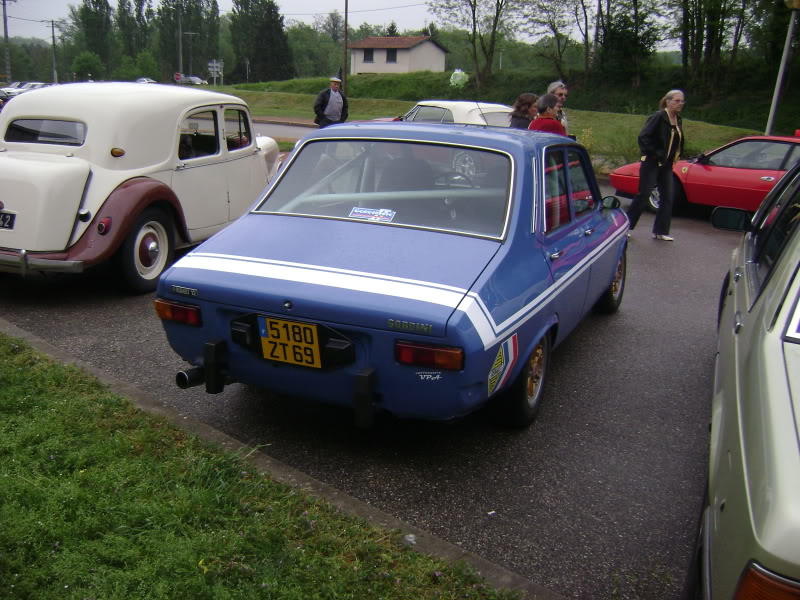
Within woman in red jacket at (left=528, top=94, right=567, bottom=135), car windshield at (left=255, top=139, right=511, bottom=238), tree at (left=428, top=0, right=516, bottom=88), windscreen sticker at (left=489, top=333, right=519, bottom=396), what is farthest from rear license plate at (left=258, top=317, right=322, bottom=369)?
tree at (left=428, top=0, right=516, bottom=88)

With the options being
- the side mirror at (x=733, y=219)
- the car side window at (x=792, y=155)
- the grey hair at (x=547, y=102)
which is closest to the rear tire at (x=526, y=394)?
the side mirror at (x=733, y=219)

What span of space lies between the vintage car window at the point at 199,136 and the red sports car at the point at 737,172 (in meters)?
6.64

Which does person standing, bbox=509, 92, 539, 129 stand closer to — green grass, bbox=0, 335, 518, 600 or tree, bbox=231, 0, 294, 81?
green grass, bbox=0, 335, 518, 600

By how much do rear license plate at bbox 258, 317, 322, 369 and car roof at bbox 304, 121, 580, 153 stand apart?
5.05 feet

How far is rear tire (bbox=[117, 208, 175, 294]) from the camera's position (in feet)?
20.5

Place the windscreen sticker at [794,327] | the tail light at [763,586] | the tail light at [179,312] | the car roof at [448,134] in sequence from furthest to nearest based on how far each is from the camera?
the car roof at [448,134], the tail light at [179,312], the windscreen sticker at [794,327], the tail light at [763,586]

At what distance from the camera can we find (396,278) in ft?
11.1

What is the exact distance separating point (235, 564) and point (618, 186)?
10.6m

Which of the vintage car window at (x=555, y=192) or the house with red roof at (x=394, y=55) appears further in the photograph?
the house with red roof at (x=394, y=55)

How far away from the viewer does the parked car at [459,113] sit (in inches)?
526

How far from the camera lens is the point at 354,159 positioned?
4.42m

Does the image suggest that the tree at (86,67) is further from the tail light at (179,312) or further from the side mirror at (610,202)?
the tail light at (179,312)

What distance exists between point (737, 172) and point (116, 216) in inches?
349

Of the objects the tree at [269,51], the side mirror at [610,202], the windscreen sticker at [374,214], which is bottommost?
the side mirror at [610,202]
